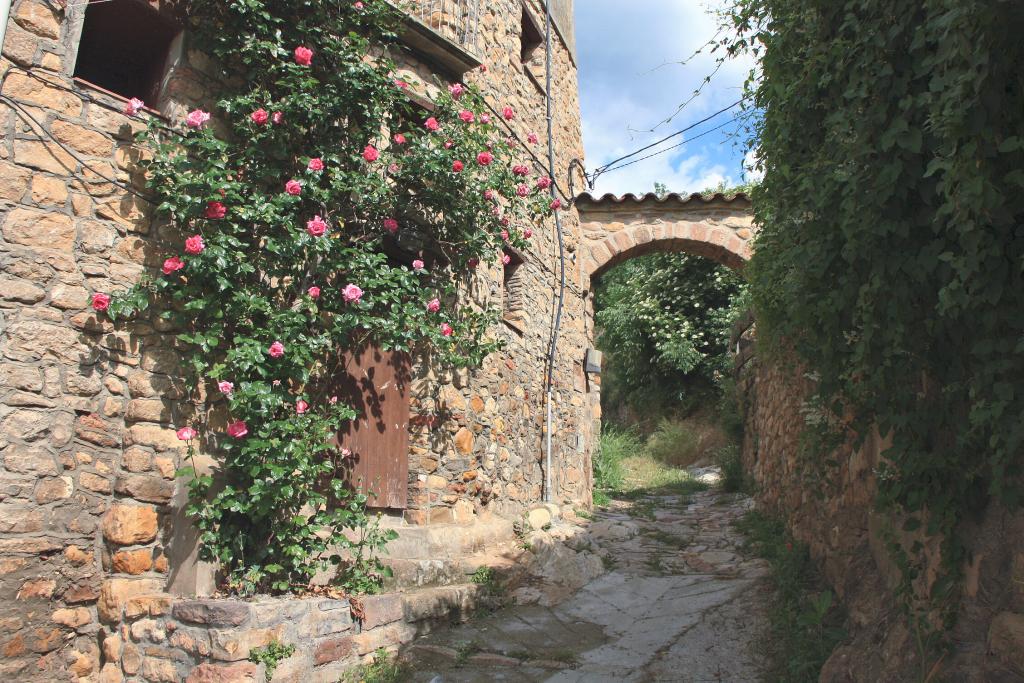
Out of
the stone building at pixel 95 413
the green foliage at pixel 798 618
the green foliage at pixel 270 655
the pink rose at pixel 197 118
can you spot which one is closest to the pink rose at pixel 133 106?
the stone building at pixel 95 413

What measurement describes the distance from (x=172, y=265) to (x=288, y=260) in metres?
0.62

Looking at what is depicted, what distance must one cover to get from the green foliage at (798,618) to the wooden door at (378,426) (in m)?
2.48

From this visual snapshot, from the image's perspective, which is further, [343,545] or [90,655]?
[343,545]

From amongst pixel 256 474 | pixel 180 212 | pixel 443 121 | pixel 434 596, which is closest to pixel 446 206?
pixel 443 121

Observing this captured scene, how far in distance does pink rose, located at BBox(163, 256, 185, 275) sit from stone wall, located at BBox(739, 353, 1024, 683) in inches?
128

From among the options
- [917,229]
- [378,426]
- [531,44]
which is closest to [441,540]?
[378,426]

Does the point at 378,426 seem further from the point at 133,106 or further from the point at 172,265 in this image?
the point at 133,106

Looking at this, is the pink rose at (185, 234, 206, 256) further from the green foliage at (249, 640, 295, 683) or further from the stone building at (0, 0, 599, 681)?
the green foliage at (249, 640, 295, 683)

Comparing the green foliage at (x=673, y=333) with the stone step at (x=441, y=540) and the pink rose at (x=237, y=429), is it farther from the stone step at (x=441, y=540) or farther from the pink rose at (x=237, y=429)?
the pink rose at (x=237, y=429)

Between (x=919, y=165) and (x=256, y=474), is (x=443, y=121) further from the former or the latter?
(x=919, y=165)

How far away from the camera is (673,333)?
1409 cm

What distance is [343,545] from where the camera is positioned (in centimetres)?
416

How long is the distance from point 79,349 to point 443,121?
2.83 m

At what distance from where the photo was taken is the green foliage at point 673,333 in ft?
45.4
